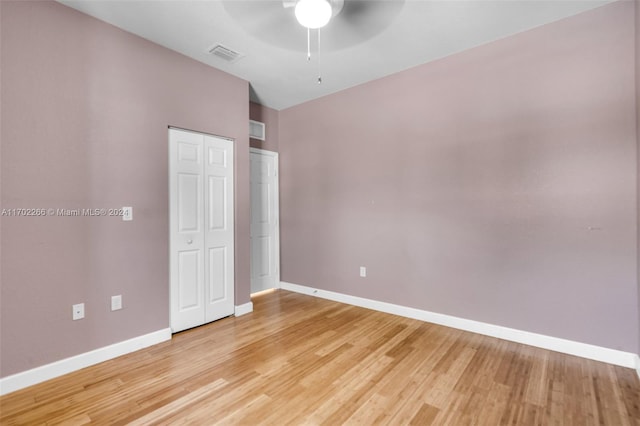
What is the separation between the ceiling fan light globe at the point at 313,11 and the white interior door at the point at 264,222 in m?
2.58

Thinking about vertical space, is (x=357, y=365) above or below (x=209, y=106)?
below

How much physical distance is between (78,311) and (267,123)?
3323 mm

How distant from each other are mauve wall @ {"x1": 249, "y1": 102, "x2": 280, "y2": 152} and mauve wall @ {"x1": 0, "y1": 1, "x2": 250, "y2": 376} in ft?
4.15

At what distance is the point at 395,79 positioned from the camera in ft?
11.4

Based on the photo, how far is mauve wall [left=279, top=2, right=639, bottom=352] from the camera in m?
2.33

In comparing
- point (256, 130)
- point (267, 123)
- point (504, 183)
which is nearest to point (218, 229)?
point (256, 130)

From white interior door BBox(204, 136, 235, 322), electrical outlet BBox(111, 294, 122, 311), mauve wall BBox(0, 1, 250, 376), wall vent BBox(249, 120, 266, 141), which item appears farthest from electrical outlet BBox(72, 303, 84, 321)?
wall vent BBox(249, 120, 266, 141)

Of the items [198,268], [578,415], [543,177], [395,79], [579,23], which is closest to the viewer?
[578,415]

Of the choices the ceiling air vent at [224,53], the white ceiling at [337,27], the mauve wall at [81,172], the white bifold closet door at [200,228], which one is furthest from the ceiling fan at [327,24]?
the white bifold closet door at [200,228]

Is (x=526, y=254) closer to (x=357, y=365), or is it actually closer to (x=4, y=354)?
(x=357, y=365)

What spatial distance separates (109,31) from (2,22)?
68 cm

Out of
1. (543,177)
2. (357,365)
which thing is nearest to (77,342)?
(357,365)

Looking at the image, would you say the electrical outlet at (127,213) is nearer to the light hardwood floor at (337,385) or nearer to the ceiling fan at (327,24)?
the light hardwood floor at (337,385)

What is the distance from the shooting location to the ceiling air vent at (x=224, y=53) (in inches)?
112
